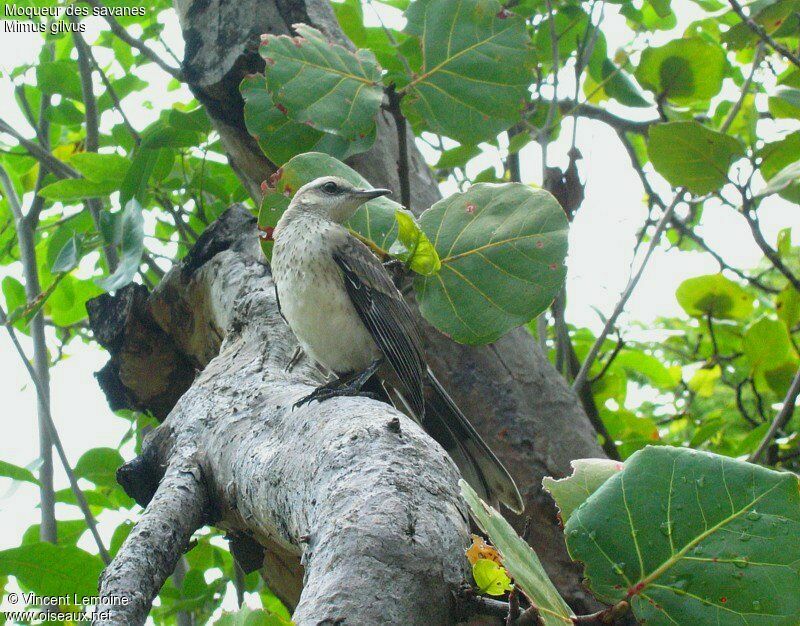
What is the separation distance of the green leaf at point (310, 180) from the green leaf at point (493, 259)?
0.22 m

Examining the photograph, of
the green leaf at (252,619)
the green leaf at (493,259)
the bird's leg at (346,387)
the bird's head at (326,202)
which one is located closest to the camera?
the green leaf at (252,619)

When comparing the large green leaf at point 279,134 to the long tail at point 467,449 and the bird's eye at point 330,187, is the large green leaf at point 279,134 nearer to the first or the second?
the bird's eye at point 330,187

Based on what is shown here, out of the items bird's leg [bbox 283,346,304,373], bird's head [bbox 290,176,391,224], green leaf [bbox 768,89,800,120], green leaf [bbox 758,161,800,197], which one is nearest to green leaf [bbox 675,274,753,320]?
green leaf [bbox 768,89,800,120]

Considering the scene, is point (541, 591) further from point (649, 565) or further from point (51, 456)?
point (51, 456)

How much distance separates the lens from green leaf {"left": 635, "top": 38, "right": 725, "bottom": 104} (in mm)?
3475

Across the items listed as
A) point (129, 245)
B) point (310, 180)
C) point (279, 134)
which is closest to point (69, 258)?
point (129, 245)

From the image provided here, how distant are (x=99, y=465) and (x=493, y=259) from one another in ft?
6.66

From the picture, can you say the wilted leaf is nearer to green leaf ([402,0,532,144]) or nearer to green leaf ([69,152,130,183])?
green leaf ([402,0,532,144])

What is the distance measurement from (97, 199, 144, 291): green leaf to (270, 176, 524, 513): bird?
474 mm

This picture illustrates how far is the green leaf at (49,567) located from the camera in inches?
101

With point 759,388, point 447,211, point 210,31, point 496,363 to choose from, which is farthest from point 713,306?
point 210,31

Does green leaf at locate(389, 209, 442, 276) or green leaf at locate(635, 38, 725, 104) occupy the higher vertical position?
green leaf at locate(635, 38, 725, 104)

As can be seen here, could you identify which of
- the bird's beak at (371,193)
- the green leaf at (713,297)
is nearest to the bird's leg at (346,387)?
the bird's beak at (371,193)

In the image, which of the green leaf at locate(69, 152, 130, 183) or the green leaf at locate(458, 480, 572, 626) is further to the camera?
the green leaf at locate(69, 152, 130, 183)
